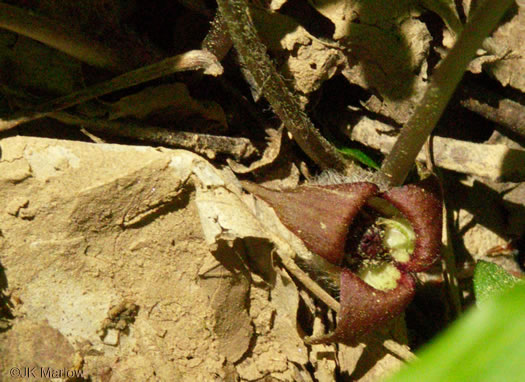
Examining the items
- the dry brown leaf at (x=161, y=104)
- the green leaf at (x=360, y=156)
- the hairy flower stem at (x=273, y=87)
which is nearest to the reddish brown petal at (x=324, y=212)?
the hairy flower stem at (x=273, y=87)

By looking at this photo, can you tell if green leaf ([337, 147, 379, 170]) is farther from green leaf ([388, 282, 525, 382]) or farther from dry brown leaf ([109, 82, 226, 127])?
green leaf ([388, 282, 525, 382])

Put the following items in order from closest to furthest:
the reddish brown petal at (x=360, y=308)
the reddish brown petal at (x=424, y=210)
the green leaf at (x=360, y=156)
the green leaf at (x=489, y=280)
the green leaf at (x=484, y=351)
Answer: the green leaf at (x=484, y=351) → the reddish brown petal at (x=360, y=308) → the reddish brown petal at (x=424, y=210) → the green leaf at (x=489, y=280) → the green leaf at (x=360, y=156)

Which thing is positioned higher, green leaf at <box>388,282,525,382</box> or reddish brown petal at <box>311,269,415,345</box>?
green leaf at <box>388,282,525,382</box>

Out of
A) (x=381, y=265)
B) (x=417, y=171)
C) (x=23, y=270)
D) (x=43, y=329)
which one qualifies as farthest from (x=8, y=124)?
(x=417, y=171)

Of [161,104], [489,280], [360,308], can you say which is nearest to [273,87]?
[161,104]

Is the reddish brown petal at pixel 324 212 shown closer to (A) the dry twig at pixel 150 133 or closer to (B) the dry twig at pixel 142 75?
(A) the dry twig at pixel 150 133

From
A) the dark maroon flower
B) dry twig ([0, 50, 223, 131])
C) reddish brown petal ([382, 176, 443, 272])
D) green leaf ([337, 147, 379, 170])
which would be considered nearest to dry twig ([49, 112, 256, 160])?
dry twig ([0, 50, 223, 131])
